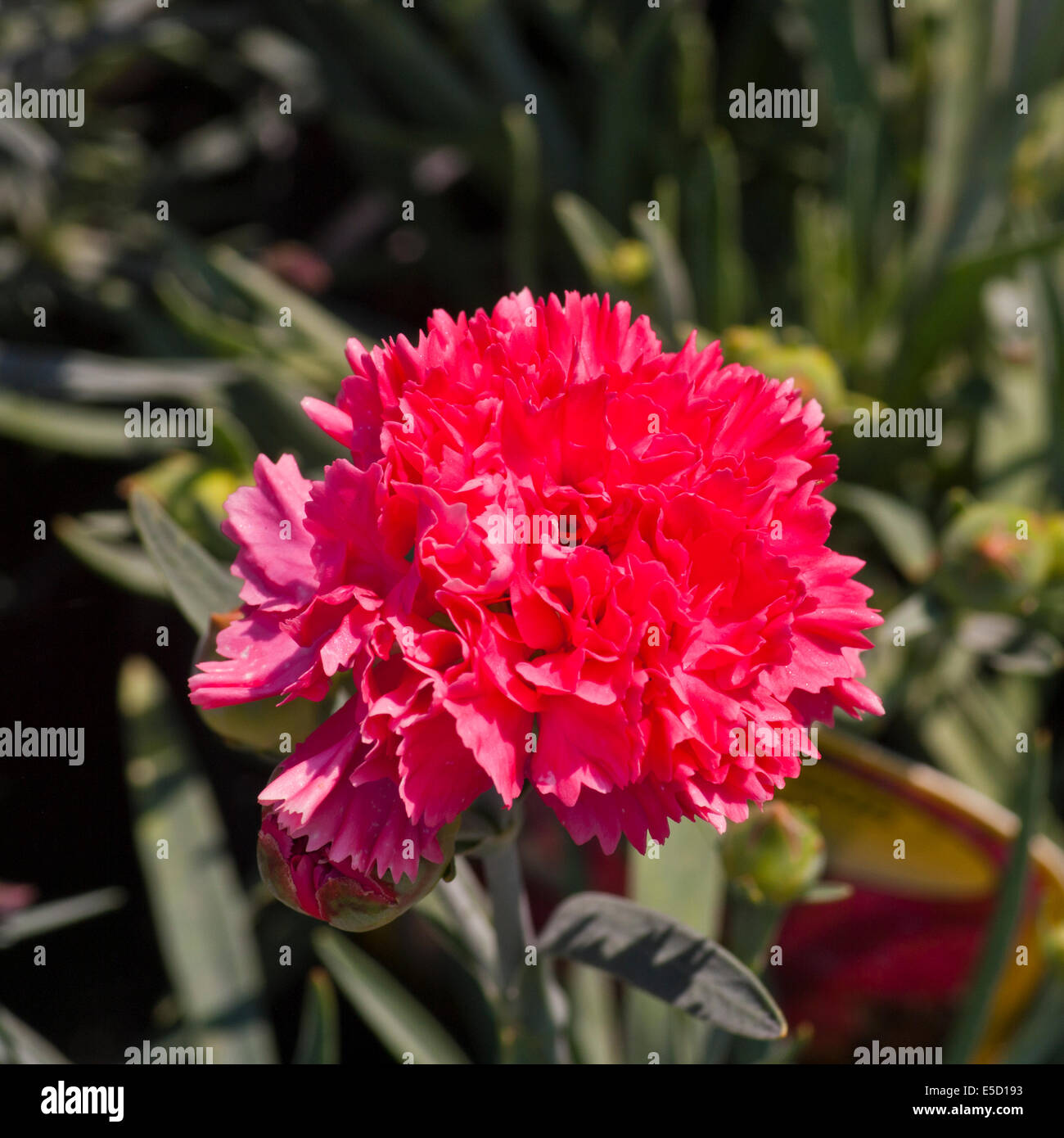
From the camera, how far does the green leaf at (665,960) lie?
0.66 m

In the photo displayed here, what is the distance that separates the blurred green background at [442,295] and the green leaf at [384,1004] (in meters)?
0.15

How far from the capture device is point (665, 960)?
2.31 ft

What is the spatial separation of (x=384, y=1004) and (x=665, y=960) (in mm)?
336

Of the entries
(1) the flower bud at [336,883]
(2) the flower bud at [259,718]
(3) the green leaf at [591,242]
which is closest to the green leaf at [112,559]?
(2) the flower bud at [259,718]

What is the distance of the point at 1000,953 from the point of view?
0.94 m

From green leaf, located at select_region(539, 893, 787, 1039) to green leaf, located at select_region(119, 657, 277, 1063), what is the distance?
1.32 ft

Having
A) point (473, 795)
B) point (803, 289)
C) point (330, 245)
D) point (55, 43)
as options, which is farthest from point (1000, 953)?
point (55, 43)

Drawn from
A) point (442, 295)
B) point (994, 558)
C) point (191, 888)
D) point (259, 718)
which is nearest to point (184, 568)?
point (259, 718)

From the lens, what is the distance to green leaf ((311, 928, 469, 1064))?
0.92 m

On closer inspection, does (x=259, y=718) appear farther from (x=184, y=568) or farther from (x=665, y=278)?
(x=665, y=278)

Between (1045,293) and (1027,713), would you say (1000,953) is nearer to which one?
(1027,713)

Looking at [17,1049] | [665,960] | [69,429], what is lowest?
[17,1049]

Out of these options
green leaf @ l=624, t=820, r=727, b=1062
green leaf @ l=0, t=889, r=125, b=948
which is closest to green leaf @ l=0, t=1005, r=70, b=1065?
green leaf @ l=0, t=889, r=125, b=948

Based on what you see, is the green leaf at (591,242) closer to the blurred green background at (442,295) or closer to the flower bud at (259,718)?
the blurred green background at (442,295)
